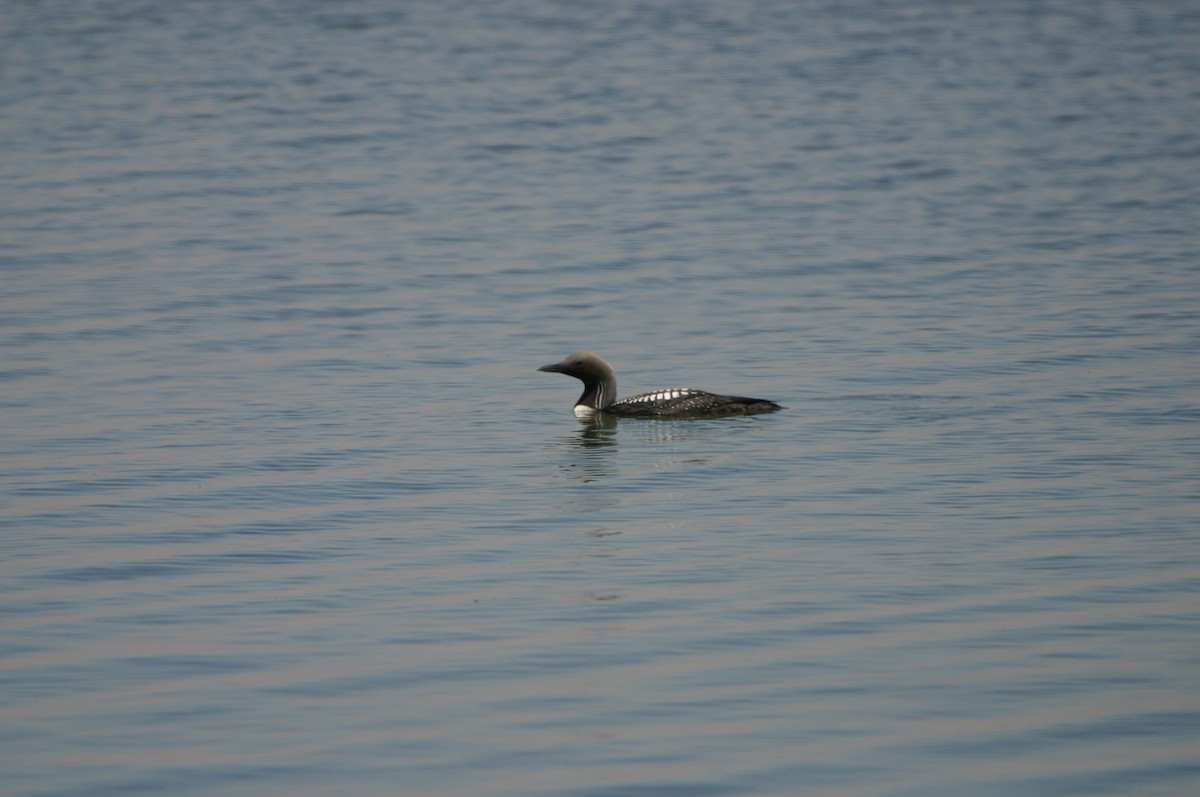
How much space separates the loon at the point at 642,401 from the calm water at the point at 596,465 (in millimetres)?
188

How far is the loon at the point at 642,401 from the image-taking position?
1641 centimetres

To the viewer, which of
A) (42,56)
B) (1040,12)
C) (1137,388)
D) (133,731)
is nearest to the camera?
(133,731)

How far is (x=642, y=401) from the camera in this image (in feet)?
55.2

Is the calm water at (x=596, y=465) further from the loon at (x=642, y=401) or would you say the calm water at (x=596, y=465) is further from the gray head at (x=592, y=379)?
the gray head at (x=592, y=379)

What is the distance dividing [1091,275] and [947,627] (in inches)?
575

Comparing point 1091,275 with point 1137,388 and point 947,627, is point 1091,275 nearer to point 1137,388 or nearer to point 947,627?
point 1137,388

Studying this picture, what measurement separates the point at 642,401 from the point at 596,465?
7.01 ft

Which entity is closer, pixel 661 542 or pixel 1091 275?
pixel 661 542

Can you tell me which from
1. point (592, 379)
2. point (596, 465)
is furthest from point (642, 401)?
point (596, 465)

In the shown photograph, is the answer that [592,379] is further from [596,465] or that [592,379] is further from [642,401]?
[596,465]

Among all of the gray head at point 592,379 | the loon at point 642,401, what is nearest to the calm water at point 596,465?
the loon at point 642,401

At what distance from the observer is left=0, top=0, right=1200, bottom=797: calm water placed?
8641 mm

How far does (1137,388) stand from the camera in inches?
674

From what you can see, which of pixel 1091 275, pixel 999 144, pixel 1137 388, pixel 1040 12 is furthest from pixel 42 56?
pixel 1137 388
